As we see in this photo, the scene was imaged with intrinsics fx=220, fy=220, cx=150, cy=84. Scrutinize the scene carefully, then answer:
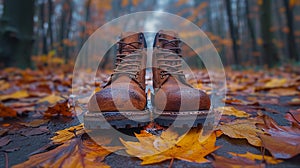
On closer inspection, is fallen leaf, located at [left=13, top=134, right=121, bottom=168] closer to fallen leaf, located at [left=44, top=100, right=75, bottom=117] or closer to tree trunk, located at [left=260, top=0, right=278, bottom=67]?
fallen leaf, located at [left=44, top=100, right=75, bottom=117]

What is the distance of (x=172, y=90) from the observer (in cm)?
93

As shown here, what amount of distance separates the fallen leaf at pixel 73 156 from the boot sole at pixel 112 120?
0.08 metres

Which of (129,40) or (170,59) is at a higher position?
(129,40)

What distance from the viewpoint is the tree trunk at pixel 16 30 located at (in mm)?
3416

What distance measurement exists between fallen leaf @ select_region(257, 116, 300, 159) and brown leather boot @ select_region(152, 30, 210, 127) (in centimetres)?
24

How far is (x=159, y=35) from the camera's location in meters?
1.17

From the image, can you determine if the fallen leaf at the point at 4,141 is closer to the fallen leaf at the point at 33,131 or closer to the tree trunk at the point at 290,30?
the fallen leaf at the point at 33,131

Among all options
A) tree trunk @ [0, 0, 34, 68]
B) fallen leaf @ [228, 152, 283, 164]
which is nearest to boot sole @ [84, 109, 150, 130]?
fallen leaf @ [228, 152, 283, 164]

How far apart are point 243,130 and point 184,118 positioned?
235 millimetres

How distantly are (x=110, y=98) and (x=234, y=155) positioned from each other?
1.59ft

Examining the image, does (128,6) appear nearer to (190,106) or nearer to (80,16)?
(80,16)

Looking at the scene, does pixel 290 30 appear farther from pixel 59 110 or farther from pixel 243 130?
pixel 59 110

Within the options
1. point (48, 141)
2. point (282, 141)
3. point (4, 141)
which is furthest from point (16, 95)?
point (282, 141)

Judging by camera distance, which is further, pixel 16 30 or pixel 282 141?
pixel 16 30
